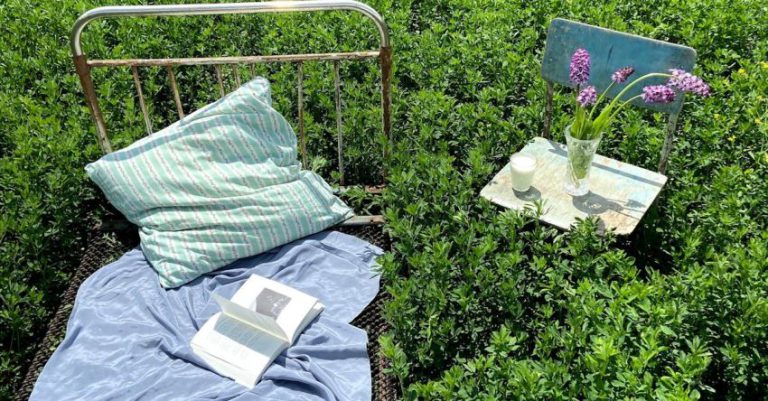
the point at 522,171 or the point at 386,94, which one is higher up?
the point at 386,94

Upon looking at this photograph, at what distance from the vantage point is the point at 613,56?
12.2 feet

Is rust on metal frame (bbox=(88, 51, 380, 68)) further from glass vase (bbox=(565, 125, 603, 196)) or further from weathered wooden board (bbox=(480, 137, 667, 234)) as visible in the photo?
glass vase (bbox=(565, 125, 603, 196))

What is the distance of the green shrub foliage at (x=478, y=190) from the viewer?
290cm

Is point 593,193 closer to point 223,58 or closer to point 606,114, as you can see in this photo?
point 606,114

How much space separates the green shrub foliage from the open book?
532 millimetres

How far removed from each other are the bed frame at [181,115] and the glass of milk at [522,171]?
882 mm

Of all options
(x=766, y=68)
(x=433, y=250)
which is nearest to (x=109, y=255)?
(x=433, y=250)

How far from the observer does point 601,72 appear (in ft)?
12.5

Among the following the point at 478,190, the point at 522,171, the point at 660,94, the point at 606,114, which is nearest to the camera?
the point at 660,94

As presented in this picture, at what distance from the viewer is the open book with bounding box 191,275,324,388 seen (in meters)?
3.23

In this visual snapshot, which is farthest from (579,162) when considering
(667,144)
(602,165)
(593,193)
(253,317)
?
(253,317)

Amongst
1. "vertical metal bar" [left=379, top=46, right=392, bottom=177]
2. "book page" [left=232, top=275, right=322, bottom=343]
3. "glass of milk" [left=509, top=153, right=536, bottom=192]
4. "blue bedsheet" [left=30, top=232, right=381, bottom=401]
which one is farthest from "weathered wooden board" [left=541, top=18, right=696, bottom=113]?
"book page" [left=232, top=275, right=322, bottom=343]

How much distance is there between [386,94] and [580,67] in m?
1.15

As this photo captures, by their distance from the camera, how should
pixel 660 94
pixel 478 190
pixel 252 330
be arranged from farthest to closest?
pixel 478 190
pixel 252 330
pixel 660 94
